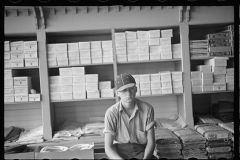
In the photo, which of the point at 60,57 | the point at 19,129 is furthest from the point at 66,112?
the point at 60,57

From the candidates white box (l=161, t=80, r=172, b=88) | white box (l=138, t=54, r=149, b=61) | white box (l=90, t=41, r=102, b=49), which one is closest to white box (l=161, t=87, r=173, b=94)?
white box (l=161, t=80, r=172, b=88)

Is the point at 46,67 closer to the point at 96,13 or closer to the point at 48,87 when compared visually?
the point at 48,87

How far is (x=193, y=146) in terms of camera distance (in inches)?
109

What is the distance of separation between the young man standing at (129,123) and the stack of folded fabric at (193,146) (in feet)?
2.77

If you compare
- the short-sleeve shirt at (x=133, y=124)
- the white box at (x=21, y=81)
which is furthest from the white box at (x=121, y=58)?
the white box at (x=21, y=81)

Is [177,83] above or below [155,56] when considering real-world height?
below

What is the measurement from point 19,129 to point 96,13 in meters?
2.20

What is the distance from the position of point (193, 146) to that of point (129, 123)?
113 centimetres

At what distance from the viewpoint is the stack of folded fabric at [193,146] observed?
276 centimetres

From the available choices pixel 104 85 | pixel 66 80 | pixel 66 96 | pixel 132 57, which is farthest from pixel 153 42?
pixel 66 96

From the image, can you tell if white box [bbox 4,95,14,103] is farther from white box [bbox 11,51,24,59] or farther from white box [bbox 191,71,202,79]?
white box [bbox 191,71,202,79]

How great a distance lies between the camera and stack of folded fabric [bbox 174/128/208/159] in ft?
9.06

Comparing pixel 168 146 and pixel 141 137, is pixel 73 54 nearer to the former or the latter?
pixel 141 137

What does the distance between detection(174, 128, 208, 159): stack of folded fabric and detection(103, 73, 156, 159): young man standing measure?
845 mm
